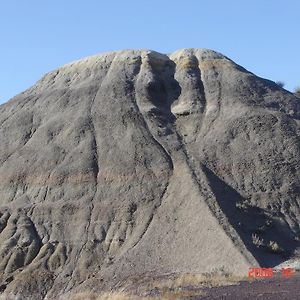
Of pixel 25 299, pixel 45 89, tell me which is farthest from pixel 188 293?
pixel 45 89

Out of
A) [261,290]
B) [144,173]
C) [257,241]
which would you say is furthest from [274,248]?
[261,290]

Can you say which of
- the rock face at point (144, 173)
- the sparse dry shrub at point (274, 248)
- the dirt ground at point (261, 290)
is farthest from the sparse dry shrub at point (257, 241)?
the dirt ground at point (261, 290)

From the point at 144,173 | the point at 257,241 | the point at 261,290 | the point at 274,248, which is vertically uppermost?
the point at 144,173

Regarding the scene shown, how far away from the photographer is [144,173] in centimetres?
5016

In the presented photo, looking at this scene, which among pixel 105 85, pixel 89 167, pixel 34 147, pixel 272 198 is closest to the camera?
pixel 272 198

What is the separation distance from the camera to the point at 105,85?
198ft

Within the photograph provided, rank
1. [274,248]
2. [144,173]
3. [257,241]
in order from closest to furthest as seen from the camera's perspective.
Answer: [274,248]
[257,241]
[144,173]

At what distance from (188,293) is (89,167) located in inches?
956

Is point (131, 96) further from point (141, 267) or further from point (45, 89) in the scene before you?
point (141, 267)

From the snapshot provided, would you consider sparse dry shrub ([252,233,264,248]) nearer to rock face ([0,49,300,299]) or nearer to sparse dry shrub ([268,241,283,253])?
rock face ([0,49,300,299])

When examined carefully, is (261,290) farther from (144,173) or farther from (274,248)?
(144,173)

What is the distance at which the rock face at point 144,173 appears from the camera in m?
42.9

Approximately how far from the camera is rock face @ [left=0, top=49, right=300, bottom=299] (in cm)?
4294

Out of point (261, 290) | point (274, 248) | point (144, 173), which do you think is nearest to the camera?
point (261, 290)
